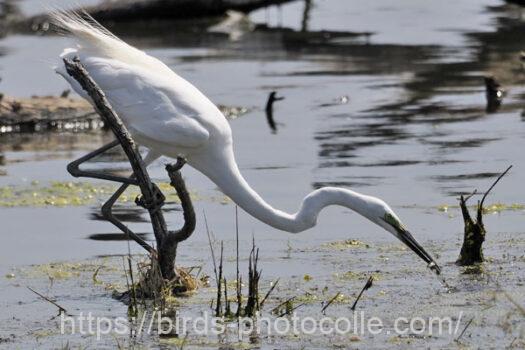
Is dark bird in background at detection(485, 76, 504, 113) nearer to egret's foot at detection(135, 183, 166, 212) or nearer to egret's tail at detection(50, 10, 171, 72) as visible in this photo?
egret's tail at detection(50, 10, 171, 72)

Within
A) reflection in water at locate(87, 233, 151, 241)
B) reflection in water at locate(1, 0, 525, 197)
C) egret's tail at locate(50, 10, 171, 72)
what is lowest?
reflection in water at locate(1, 0, 525, 197)

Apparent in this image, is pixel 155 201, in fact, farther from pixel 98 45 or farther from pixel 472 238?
pixel 472 238

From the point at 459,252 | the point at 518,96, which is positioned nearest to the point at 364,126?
the point at 518,96

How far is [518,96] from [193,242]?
8.18 metres

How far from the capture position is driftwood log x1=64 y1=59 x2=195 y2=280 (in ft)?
28.6

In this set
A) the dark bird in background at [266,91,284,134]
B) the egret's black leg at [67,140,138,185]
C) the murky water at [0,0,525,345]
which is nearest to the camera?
the egret's black leg at [67,140,138,185]

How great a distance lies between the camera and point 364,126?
1625 cm

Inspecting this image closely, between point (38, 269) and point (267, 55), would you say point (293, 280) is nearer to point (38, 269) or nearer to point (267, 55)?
point (38, 269)

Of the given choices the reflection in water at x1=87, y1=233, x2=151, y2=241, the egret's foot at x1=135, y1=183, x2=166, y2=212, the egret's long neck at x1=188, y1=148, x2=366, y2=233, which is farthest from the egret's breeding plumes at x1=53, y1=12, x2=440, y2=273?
the reflection in water at x1=87, y1=233, x2=151, y2=241

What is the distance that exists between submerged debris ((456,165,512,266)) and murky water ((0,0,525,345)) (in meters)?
0.38

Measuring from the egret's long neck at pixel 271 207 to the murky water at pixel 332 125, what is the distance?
2.27 ft

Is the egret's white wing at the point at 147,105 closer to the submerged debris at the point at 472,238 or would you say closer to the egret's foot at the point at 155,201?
the egret's foot at the point at 155,201

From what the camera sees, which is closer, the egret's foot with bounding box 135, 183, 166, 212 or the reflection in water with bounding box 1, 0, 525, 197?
the egret's foot with bounding box 135, 183, 166, 212

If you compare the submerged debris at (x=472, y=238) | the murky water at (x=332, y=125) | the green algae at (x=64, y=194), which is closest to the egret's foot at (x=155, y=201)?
the murky water at (x=332, y=125)
